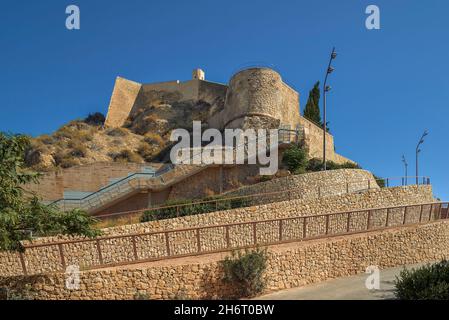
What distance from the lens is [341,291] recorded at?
11.2 metres

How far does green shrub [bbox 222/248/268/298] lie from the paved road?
0.38m

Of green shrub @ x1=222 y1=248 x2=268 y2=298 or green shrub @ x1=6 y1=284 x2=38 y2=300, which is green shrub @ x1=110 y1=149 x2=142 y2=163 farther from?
green shrub @ x1=222 y1=248 x2=268 y2=298

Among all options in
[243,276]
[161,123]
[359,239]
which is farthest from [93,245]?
[161,123]

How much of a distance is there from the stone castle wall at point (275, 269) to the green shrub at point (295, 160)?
10.4 meters

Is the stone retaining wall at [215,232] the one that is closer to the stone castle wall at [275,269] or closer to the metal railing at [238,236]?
the metal railing at [238,236]

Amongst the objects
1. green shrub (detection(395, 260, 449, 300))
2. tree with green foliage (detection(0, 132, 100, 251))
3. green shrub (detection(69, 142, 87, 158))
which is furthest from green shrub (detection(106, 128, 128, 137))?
green shrub (detection(395, 260, 449, 300))

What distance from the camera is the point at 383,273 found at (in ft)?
44.0

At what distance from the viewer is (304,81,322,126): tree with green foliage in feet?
153

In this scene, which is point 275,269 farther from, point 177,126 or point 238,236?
point 177,126

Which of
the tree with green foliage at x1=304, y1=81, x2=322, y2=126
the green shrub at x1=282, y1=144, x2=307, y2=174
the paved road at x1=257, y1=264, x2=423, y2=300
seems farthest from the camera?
the tree with green foliage at x1=304, y1=81, x2=322, y2=126

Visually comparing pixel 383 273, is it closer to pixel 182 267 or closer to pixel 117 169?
pixel 182 267

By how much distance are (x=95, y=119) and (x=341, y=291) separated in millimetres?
48050

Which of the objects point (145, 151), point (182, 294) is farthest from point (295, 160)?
point (145, 151)
